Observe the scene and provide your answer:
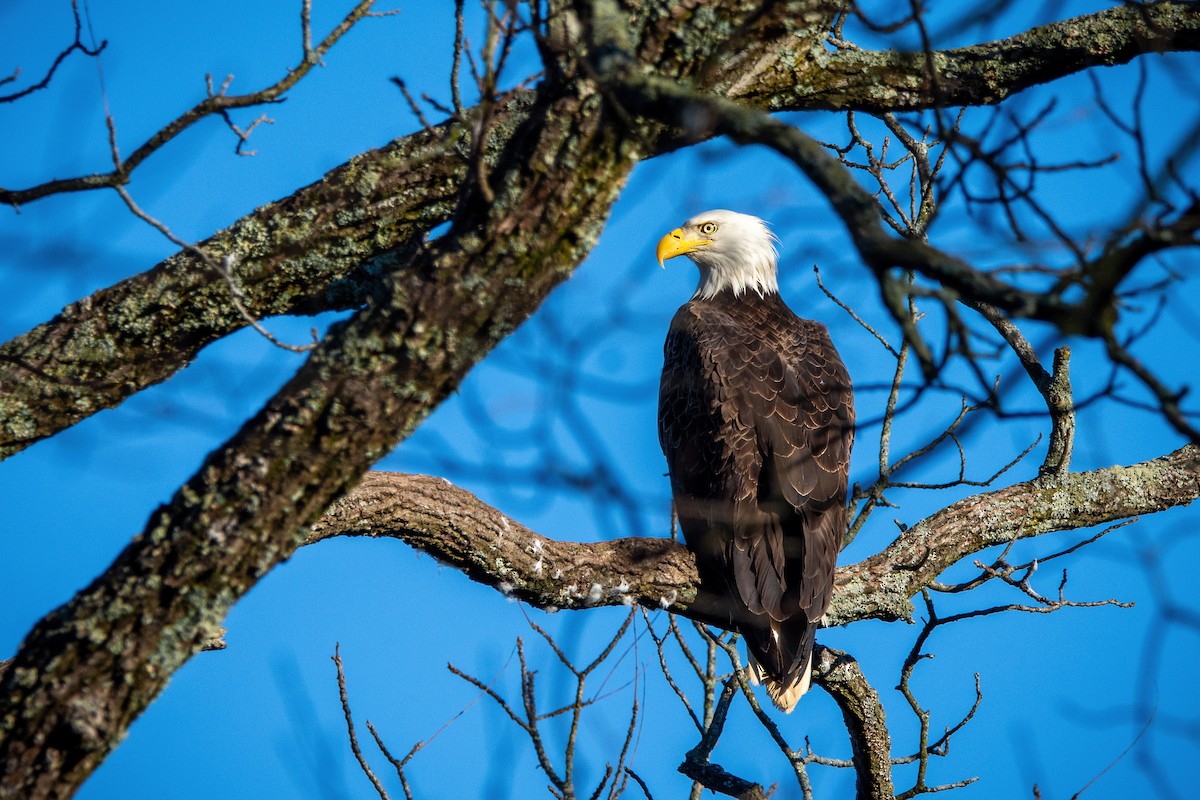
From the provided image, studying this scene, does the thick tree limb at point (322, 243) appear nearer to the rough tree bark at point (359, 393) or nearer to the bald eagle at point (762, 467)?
the rough tree bark at point (359, 393)

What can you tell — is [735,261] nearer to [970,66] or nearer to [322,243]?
[970,66]

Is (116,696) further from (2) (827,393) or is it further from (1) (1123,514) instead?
(1) (1123,514)

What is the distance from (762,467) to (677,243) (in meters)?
2.06

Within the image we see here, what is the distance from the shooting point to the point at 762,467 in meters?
4.48

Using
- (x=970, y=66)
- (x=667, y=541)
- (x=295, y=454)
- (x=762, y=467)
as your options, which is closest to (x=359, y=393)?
(x=295, y=454)

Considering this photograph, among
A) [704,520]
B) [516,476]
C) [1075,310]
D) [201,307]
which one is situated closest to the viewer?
[1075,310]

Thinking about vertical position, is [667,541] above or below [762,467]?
below

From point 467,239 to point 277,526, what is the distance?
0.68 metres

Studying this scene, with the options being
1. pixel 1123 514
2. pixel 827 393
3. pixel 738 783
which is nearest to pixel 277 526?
pixel 738 783

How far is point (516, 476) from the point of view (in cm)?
266

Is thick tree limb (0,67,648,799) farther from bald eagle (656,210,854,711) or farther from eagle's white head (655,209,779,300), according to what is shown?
eagle's white head (655,209,779,300)

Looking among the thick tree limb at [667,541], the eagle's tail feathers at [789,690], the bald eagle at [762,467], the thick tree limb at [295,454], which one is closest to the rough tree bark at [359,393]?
the thick tree limb at [295,454]

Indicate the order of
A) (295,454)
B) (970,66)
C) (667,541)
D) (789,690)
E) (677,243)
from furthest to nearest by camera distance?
(677,243)
(789,690)
(667,541)
(970,66)
(295,454)

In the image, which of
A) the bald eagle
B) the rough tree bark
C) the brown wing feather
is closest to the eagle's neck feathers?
the bald eagle
